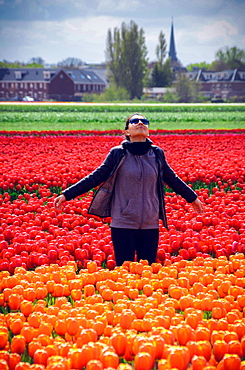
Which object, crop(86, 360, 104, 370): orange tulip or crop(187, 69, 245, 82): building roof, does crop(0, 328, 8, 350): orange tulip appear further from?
crop(187, 69, 245, 82): building roof

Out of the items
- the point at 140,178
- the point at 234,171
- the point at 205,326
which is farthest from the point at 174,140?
the point at 205,326

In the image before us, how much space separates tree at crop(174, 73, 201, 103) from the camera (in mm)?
74438

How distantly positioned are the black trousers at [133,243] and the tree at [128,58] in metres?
70.6

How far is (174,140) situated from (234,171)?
298 inches

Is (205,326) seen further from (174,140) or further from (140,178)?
(174,140)

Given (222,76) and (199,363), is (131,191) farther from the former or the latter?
(222,76)

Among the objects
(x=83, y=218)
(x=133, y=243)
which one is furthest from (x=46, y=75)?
(x=133, y=243)

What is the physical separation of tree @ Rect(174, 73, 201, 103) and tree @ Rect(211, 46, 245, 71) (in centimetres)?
3936

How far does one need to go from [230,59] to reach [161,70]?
131ft

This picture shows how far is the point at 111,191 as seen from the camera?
450cm

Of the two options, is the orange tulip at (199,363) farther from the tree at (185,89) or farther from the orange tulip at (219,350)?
the tree at (185,89)

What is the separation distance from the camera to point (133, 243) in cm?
454

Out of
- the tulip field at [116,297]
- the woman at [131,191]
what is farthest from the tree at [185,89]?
the woman at [131,191]

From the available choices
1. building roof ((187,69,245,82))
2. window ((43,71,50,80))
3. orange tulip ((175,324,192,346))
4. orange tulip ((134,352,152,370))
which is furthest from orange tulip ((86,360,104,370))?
building roof ((187,69,245,82))
